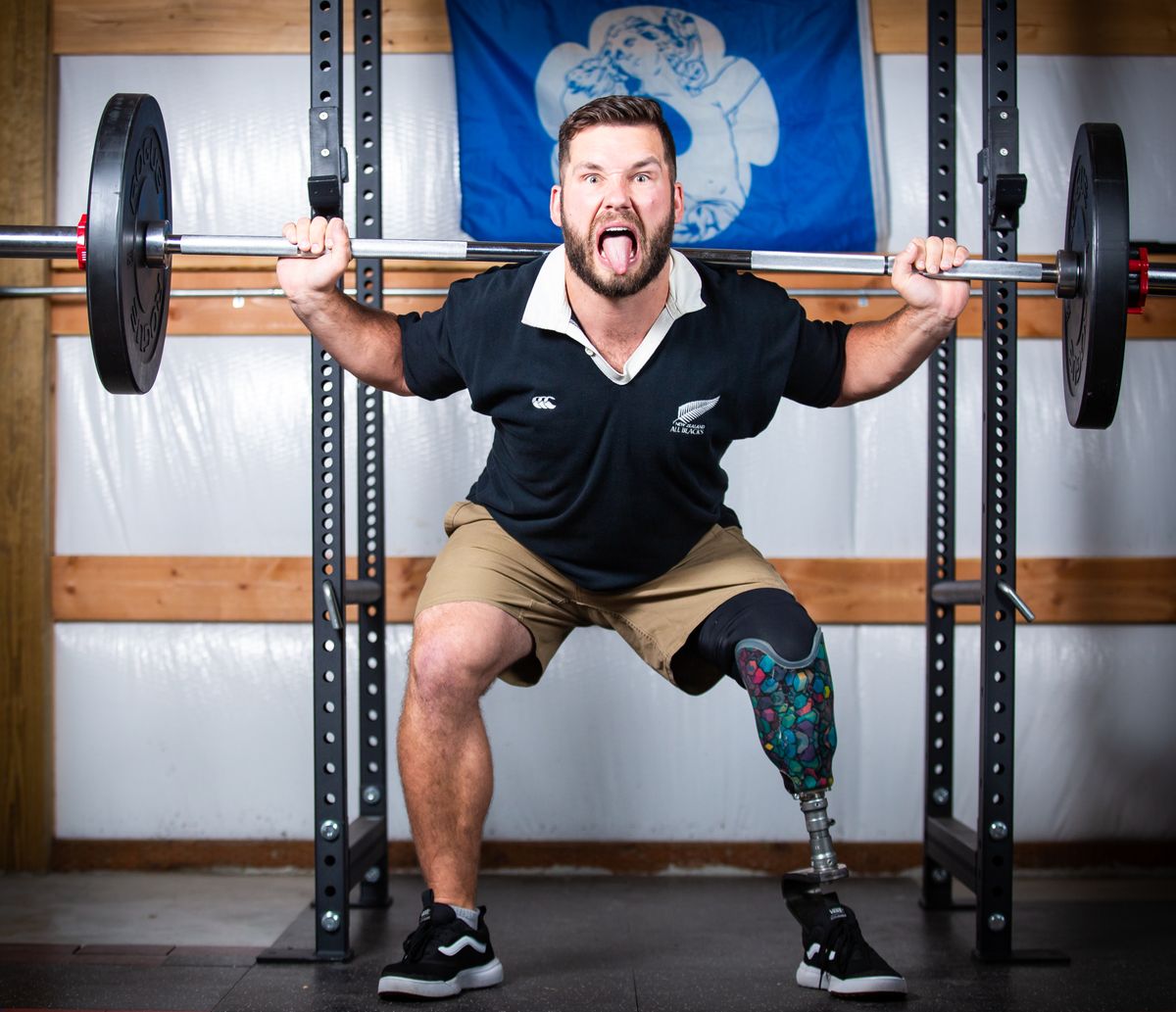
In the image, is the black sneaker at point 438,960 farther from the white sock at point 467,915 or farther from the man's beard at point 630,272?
the man's beard at point 630,272

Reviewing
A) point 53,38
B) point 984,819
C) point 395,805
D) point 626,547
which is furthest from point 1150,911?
point 53,38

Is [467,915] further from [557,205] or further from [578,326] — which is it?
[557,205]

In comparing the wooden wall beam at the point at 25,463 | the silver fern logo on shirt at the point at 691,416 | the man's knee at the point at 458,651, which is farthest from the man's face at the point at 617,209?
the wooden wall beam at the point at 25,463

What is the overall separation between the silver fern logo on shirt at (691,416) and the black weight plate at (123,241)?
96 centimetres

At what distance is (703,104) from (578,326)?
1.17 m

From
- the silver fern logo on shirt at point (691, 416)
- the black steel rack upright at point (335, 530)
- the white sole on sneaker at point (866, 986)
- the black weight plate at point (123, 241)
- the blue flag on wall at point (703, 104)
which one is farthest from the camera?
the blue flag on wall at point (703, 104)

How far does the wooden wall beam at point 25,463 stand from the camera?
330 centimetres

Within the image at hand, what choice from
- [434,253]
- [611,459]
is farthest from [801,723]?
[434,253]

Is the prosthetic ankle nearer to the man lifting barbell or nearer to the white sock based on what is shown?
the man lifting barbell

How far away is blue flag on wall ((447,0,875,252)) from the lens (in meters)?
3.26

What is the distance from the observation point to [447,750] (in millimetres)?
2332

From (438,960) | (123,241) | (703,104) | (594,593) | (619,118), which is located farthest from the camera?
(703,104)

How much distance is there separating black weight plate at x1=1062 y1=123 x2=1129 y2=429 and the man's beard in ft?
2.44

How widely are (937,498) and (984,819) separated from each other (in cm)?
78
